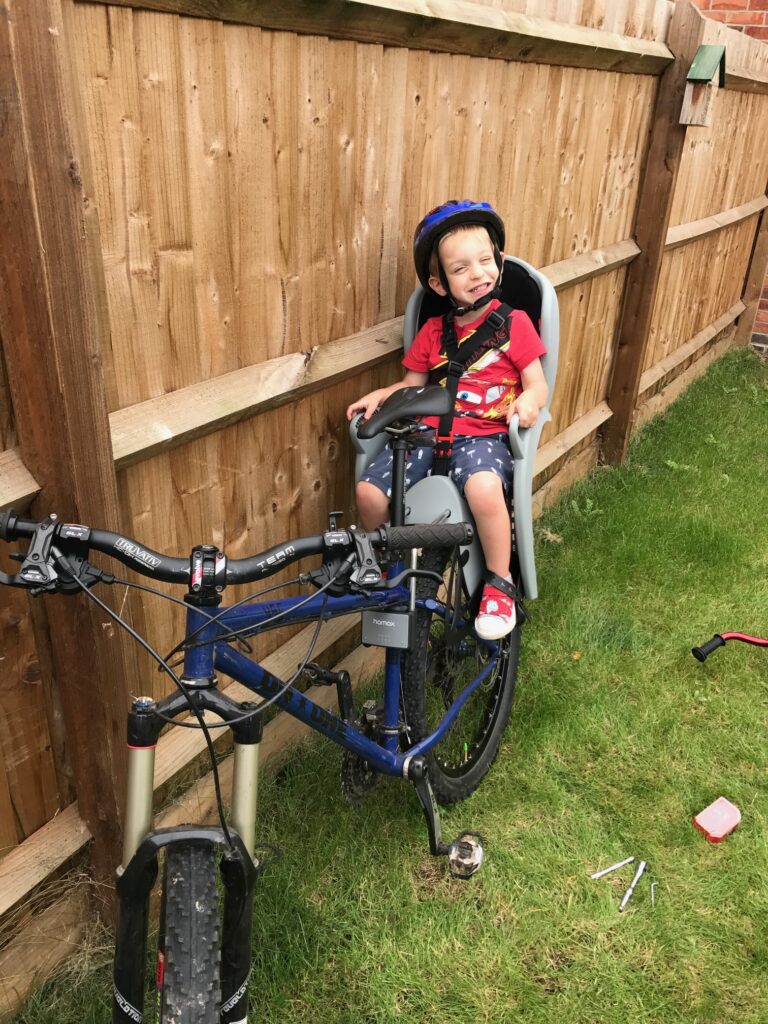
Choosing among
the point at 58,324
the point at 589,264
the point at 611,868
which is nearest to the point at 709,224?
the point at 589,264

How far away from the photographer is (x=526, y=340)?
2.82 meters

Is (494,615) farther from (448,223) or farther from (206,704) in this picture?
(206,704)

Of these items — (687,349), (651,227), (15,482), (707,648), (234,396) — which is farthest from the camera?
(687,349)

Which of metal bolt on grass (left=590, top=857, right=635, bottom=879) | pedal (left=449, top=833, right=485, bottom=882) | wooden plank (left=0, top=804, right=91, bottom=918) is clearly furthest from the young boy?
wooden plank (left=0, top=804, right=91, bottom=918)

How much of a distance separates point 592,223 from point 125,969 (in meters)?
4.07

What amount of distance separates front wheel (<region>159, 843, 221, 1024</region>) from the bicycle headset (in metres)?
1.81

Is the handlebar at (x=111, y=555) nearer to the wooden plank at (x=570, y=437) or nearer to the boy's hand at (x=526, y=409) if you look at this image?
the boy's hand at (x=526, y=409)

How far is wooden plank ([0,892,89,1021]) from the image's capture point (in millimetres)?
2084

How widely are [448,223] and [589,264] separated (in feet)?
7.13

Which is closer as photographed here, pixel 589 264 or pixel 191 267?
pixel 191 267

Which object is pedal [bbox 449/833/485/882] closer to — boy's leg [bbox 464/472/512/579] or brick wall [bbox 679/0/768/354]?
boy's leg [bbox 464/472/512/579]

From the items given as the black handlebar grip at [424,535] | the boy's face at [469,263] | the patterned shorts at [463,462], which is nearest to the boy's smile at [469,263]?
the boy's face at [469,263]

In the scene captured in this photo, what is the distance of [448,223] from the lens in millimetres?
2549

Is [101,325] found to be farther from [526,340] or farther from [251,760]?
[526,340]
